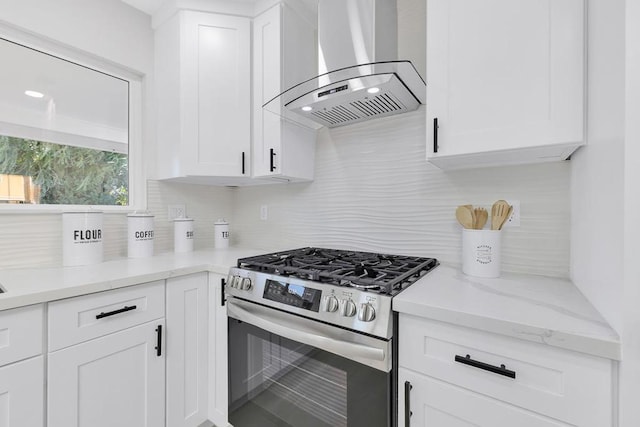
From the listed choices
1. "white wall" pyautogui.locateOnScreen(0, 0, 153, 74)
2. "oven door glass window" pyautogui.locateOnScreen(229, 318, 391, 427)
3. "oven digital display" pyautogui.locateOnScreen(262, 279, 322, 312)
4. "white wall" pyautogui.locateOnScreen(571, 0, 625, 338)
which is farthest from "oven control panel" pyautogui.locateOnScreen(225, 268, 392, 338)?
"white wall" pyautogui.locateOnScreen(0, 0, 153, 74)

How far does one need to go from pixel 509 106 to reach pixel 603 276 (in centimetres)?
58

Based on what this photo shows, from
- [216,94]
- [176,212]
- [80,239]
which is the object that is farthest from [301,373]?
[216,94]

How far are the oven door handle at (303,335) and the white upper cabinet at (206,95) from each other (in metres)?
0.87

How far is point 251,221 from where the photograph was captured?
88.4 inches

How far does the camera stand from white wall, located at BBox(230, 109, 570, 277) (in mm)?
1190

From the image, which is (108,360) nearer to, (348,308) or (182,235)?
(182,235)

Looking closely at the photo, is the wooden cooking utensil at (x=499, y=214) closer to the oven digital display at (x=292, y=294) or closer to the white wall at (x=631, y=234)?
the white wall at (x=631, y=234)

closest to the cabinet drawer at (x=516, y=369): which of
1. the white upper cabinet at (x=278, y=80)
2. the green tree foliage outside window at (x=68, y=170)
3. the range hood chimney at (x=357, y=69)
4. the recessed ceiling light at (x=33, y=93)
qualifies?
the range hood chimney at (x=357, y=69)

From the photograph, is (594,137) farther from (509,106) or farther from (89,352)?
(89,352)

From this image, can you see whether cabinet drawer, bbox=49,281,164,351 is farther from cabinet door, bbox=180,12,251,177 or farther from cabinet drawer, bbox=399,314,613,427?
cabinet drawer, bbox=399,314,613,427

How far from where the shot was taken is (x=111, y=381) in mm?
1136

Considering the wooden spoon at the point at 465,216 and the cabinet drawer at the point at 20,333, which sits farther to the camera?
the wooden spoon at the point at 465,216

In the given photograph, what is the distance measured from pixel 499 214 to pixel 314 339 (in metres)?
0.93

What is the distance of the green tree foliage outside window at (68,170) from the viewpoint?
1.40 m
